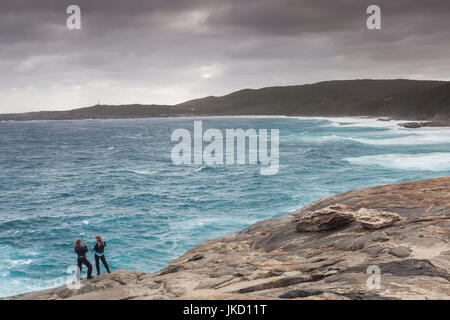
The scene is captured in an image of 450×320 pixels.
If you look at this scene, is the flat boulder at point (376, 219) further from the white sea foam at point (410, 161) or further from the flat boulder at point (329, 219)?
the white sea foam at point (410, 161)

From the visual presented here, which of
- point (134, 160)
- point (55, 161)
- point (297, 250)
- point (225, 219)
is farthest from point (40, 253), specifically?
point (55, 161)

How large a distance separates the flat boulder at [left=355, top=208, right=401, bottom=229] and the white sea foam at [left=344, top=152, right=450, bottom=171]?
103 feet

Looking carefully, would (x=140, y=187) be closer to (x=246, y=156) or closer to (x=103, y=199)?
(x=103, y=199)

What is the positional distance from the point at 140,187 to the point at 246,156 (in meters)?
27.4

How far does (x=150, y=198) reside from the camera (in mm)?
36094

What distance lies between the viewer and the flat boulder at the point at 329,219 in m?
13.9

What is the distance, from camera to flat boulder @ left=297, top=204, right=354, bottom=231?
13.9 meters

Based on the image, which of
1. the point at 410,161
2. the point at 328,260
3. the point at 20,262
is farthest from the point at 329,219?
the point at 410,161

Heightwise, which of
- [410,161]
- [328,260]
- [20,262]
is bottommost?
[20,262]

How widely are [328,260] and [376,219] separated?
3156 mm

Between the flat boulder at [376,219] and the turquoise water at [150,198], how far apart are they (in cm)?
1233

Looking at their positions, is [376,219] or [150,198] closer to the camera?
[376,219]

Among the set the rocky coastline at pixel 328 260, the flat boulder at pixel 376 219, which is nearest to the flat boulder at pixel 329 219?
the rocky coastline at pixel 328 260

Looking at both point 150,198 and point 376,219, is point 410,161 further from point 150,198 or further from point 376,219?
point 376,219
